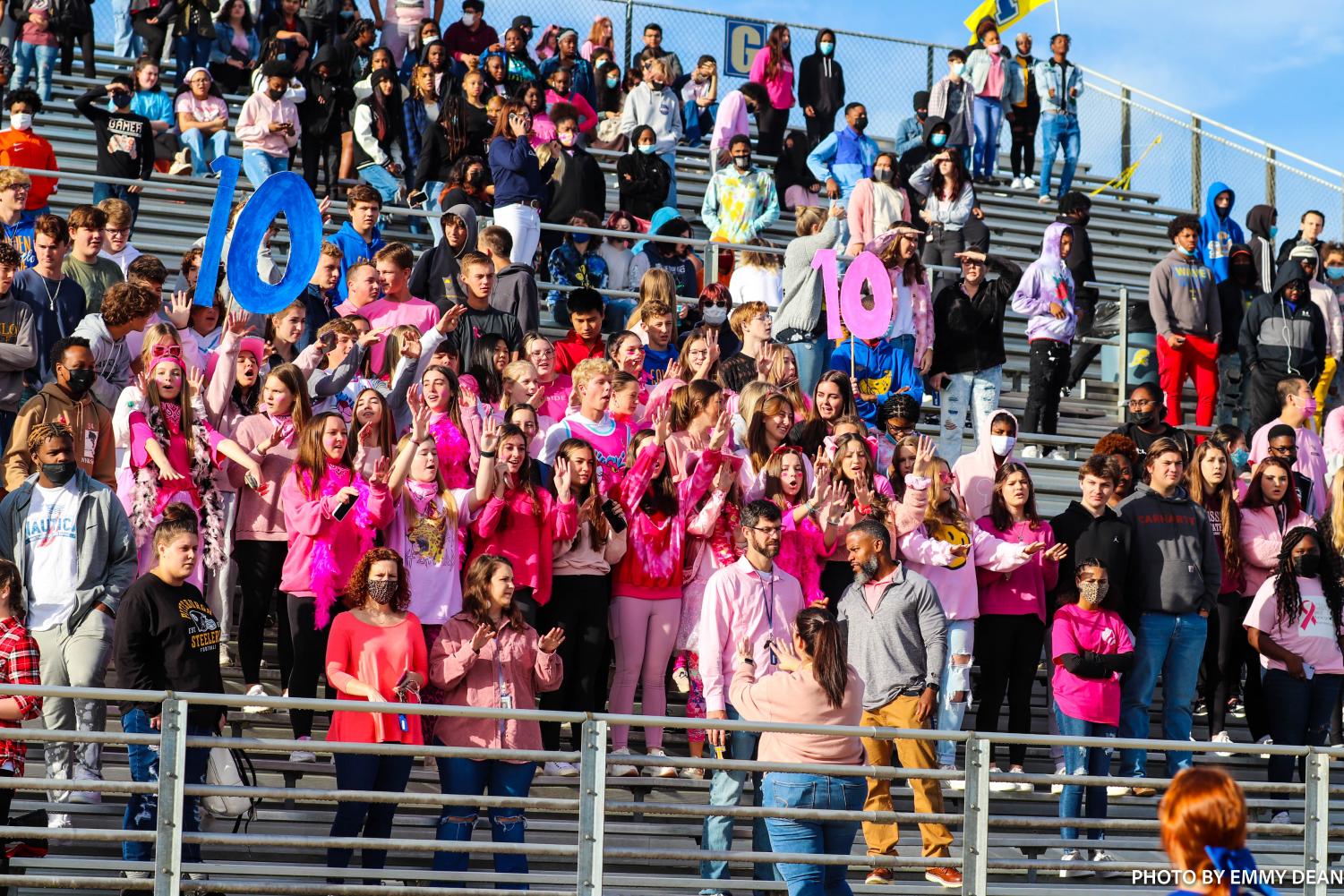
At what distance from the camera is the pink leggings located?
930 cm

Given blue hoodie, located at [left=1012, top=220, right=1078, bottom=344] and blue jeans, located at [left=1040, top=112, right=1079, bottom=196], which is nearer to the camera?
blue hoodie, located at [left=1012, top=220, right=1078, bottom=344]

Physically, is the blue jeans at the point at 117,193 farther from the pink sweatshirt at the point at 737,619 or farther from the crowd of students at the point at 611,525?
the pink sweatshirt at the point at 737,619

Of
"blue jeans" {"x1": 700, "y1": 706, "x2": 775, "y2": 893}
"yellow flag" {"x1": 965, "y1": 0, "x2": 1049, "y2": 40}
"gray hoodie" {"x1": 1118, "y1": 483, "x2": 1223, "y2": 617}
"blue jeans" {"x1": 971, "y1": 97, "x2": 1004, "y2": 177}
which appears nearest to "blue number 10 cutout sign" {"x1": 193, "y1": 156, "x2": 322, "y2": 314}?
"blue jeans" {"x1": 700, "y1": 706, "x2": 775, "y2": 893}

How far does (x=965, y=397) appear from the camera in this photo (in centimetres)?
1298

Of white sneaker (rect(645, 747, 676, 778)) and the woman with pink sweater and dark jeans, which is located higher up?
the woman with pink sweater and dark jeans

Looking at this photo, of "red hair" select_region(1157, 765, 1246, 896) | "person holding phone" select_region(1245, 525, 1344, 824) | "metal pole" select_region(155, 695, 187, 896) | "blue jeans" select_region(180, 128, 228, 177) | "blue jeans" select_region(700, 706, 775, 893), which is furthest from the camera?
"blue jeans" select_region(180, 128, 228, 177)

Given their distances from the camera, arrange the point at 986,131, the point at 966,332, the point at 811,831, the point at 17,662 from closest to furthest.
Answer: the point at 17,662, the point at 811,831, the point at 966,332, the point at 986,131

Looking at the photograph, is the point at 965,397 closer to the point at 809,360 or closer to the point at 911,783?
the point at 809,360

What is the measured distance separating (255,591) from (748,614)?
2.39 m

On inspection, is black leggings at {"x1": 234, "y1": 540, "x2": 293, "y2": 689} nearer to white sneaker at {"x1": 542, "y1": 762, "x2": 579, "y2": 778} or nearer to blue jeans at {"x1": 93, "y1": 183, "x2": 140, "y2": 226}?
white sneaker at {"x1": 542, "y1": 762, "x2": 579, "y2": 778}

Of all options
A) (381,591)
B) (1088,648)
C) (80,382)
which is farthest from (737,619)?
(80,382)

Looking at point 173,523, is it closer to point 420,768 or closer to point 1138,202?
point 420,768

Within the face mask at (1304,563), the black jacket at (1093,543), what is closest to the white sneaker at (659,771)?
the black jacket at (1093,543)

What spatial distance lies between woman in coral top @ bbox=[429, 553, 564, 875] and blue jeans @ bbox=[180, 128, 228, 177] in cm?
791
